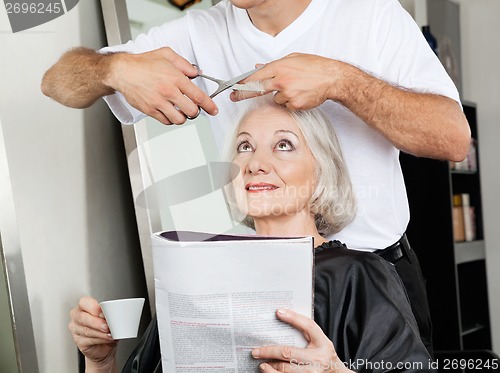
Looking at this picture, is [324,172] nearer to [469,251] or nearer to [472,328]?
[469,251]

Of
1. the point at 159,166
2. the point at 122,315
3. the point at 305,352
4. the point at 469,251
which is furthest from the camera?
the point at 469,251

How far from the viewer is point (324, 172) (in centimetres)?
149

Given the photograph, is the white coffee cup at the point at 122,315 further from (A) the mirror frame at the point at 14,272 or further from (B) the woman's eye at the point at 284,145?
(B) the woman's eye at the point at 284,145

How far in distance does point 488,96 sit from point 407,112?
2909 mm

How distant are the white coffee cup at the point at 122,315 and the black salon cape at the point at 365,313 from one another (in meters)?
0.35

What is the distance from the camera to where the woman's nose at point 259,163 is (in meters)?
1.46

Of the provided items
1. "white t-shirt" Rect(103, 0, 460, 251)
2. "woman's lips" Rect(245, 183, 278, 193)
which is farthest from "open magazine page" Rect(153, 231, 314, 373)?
"white t-shirt" Rect(103, 0, 460, 251)

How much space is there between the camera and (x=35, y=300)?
5.06 feet

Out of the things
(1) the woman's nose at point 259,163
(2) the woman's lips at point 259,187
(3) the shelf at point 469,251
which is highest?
(1) the woman's nose at point 259,163

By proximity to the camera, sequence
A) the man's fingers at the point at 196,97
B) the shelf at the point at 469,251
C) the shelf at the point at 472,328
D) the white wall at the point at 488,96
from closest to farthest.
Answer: the man's fingers at the point at 196,97 < the shelf at the point at 469,251 < the shelf at the point at 472,328 < the white wall at the point at 488,96

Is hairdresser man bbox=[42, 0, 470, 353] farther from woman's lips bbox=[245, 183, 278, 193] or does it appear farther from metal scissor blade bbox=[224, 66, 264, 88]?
woman's lips bbox=[245, 183, 278, 193]

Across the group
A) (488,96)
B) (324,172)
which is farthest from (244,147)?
(488,96)

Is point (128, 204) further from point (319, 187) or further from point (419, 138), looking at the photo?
point (419, 138)

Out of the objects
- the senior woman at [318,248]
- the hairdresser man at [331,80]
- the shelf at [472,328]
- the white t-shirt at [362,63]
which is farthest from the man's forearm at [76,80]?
the shelf at [472,328]
